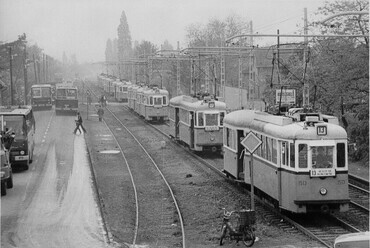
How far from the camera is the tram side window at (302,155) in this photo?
55.7ft

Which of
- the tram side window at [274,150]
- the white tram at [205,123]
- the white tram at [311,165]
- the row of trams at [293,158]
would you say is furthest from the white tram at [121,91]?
the white tram at [311,165]

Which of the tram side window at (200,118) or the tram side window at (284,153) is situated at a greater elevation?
the tram side window at (284,153)

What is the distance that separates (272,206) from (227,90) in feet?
117

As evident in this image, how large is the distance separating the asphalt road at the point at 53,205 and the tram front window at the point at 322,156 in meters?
5.63

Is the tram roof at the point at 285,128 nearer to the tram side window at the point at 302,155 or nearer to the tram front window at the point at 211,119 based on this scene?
the tram side window at the point at 302,155

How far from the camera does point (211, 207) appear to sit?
20.4 metres

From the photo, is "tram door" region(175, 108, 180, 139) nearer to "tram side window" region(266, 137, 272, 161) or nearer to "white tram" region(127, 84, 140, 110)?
"tram side window" region(266, 137, 272, 161)

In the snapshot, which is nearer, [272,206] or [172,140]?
[272,206]

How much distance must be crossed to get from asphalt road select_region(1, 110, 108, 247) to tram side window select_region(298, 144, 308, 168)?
5.24 m

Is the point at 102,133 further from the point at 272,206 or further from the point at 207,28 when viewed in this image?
the point at 207,28

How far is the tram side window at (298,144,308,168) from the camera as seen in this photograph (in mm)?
16984

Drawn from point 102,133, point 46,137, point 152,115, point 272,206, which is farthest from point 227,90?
point 272,206

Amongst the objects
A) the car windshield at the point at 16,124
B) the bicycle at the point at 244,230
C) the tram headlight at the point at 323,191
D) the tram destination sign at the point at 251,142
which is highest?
the tram destination sign at the point at 251,142

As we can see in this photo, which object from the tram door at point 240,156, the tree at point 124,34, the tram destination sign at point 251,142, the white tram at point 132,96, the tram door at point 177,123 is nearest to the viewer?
the tram destination sign at point 251,142
